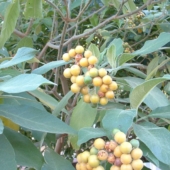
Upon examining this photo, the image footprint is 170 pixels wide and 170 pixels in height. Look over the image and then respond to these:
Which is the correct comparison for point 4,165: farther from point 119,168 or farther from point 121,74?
point 121,74

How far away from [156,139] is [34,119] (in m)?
0.25

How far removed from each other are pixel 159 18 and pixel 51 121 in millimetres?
927

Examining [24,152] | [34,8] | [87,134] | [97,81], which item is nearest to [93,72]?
[97,81]

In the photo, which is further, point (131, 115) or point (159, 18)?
point (159, 18)

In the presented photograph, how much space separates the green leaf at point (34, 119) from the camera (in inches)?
24.7

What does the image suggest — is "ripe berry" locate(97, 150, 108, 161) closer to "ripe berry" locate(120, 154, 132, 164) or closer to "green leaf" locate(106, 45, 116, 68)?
"ripe berry" locate(120, 154, 132, 164)

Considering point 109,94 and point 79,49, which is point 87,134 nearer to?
point 109,94

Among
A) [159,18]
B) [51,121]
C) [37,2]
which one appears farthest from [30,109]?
[159,18]

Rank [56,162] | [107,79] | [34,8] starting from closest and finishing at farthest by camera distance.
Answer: [107,79]
[56,162]
[34,8]

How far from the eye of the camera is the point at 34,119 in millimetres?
639

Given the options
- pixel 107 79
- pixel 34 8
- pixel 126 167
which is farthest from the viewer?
pixel 34 8

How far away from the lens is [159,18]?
1380mm

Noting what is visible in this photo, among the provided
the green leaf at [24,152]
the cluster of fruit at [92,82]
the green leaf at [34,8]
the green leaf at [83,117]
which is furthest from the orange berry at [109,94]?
the green leaf at [34,8]

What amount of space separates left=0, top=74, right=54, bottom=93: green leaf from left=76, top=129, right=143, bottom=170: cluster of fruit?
6.0 inches
